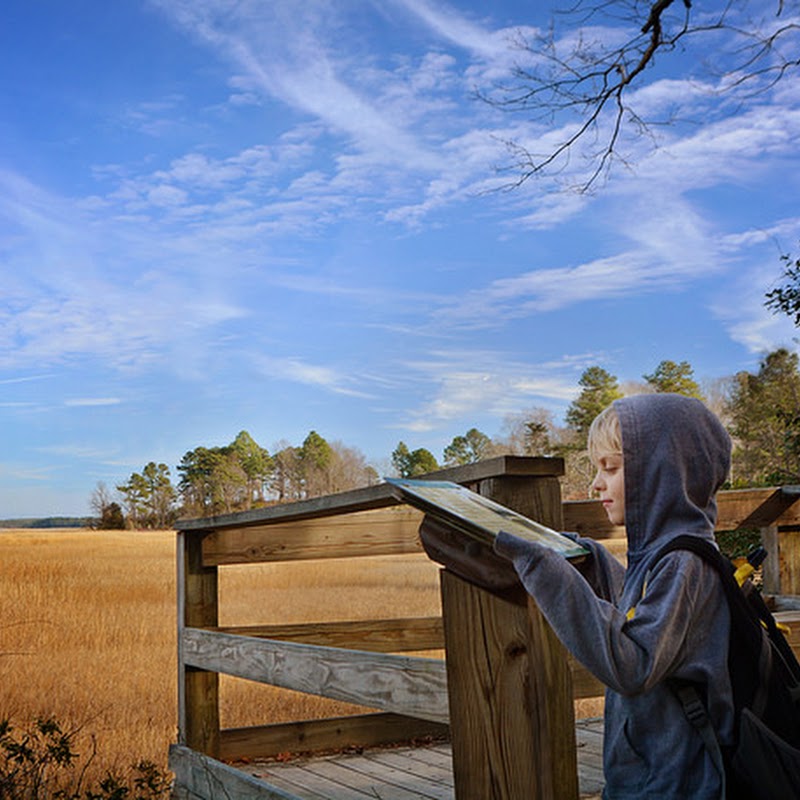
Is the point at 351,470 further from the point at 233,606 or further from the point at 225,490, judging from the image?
the point at 233,606

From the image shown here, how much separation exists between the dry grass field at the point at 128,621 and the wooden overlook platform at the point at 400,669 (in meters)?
0.95

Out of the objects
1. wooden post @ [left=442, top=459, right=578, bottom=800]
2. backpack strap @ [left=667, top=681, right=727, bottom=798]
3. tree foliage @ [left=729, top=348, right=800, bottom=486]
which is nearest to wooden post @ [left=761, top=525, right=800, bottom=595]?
backpack strap @ [left=667, top=681, right=727, bottom=798]

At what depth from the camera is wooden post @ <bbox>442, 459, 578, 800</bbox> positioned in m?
1.59

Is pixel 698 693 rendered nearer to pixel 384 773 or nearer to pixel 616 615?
pixel 616 615

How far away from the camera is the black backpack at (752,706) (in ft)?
5.57

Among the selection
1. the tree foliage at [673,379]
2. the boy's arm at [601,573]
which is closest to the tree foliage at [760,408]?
the tree foliage at [673,379]

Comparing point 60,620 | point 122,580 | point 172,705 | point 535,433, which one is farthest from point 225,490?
point 172,705

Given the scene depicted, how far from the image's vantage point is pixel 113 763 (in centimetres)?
663

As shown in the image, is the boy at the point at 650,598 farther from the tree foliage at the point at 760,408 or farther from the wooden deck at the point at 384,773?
the tree foliage at the point at 760,408

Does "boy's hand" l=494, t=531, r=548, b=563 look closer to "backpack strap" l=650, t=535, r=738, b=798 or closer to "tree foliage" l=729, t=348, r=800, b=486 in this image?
"backpack strap" l=650, t=535, r=738, b=798

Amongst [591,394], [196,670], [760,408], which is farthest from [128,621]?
[591,394]

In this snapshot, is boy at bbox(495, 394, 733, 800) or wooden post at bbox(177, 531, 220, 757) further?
wooden post at bbox(177, 531, 220, 757)

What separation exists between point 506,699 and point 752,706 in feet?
1.53

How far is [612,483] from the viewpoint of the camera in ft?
6.39
